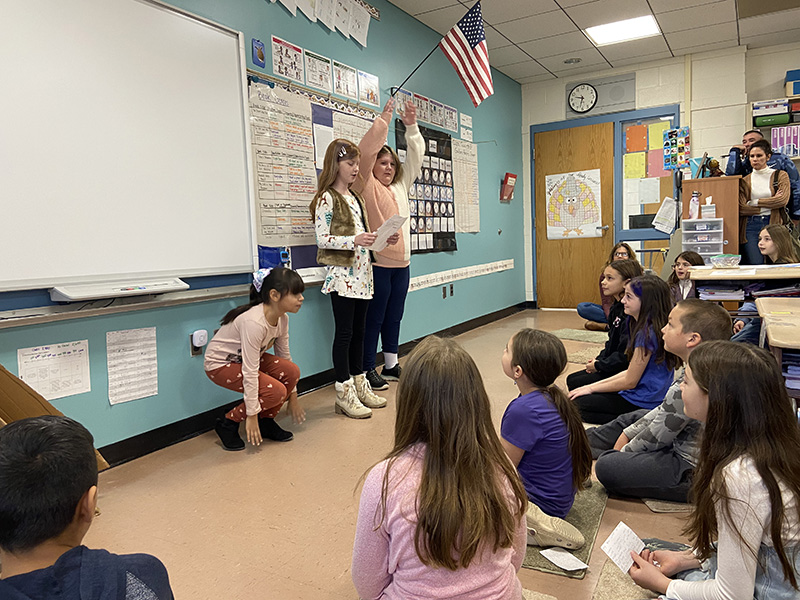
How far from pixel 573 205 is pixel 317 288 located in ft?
13.4

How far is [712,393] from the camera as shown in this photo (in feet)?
3.68

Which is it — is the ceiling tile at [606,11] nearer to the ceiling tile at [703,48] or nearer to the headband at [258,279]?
the ceiling tile at [703,48]

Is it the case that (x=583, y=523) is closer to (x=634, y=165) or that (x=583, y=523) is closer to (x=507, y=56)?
(x=507, y=56)

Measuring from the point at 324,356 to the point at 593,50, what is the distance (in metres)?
4.15

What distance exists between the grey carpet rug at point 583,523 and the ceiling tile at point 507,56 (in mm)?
4527

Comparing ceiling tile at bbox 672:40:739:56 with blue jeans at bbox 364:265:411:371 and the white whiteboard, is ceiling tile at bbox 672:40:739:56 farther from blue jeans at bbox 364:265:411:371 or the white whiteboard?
the white whiteboard

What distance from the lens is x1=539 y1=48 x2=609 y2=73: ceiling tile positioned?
5.63 m

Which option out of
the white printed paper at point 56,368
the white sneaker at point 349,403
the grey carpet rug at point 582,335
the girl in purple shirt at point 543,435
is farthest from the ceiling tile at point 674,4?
the white printed paper at point 56,368

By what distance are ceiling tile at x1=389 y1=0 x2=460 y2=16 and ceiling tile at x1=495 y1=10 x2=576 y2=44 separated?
0.75 meters

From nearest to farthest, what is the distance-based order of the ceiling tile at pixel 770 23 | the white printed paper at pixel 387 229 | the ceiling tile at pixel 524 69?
the white printed paper at pixel 387 229 → the ceiling tile at pixel 770 23 → the ceiling tile at pixel 524 69

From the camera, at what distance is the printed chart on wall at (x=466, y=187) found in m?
5.15

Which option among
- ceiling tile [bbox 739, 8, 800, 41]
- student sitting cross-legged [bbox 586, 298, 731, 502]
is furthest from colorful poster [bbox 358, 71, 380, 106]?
ceiling tile [bbox 739, 8, 800, 41]

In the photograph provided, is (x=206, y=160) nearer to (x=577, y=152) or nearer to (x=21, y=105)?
(x=21, y=105)

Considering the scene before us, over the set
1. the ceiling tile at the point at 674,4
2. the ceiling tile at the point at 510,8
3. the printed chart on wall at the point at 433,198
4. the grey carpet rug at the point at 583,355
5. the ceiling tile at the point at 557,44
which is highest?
the ceiling tile at the point at 557,44
